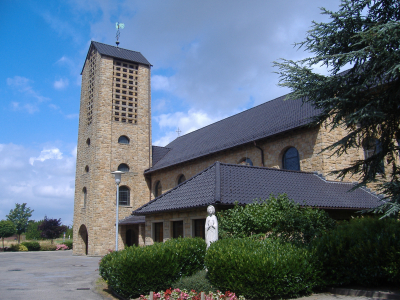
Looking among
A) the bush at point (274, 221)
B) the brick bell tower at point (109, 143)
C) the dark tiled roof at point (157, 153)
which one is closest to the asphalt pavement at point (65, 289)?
the bush at point (274, 221)

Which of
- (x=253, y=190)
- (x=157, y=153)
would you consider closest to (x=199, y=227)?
(x=253, y=190)

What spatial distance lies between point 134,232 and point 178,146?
9.45 meters

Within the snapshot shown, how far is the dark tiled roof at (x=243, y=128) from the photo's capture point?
22.1 m

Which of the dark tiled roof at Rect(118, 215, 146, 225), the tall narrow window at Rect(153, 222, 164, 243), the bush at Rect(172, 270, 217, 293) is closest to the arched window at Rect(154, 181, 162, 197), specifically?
the dark tiled roof at Rect(118, 215, 146, 225)

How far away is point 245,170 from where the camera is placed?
17812 mm

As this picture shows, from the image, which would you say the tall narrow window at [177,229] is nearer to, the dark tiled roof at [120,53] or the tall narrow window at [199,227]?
the tall narrow window at [199,227]

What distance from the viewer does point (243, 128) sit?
2662 centimetres

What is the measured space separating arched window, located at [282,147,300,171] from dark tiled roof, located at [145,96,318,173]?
4.59 ft

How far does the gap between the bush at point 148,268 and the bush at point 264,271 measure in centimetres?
174

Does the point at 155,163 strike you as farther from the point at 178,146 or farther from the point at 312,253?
the point at 312,253

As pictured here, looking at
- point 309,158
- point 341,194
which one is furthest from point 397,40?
point 309,158

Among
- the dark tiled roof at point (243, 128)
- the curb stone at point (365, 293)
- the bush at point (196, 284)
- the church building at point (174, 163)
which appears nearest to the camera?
the curb stone at point (365, 293)

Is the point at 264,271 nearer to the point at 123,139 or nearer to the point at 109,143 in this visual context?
the point at 109,143

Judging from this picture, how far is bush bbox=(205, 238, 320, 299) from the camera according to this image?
373 inches
